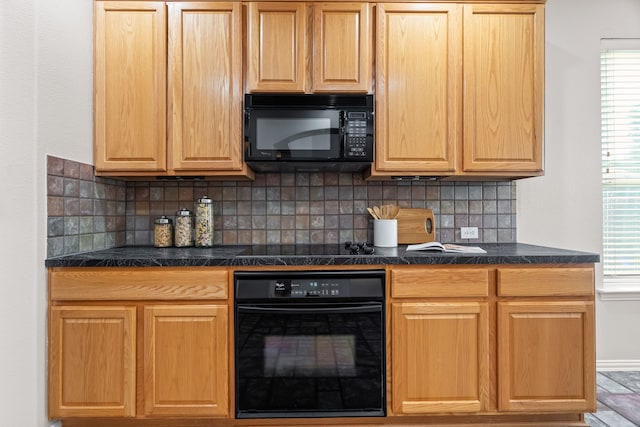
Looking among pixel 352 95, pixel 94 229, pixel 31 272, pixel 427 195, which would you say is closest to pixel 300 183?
pixel 352 95

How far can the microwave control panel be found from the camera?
2.05 m

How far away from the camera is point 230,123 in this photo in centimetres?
207

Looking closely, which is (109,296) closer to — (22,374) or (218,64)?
(22,374)

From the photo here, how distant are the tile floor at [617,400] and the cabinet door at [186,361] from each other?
189cm

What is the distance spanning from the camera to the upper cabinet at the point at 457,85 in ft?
6.86

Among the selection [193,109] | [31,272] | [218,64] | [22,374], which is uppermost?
[218,64]

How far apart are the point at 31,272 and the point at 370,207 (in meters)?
1.78

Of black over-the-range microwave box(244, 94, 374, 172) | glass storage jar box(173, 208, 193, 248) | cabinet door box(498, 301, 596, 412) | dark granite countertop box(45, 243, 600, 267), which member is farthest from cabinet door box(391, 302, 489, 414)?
glass storage jar box(173, 208, 193, 248)

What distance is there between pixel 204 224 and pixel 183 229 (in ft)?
0.44

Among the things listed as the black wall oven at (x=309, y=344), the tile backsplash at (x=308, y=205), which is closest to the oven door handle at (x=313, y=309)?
the black wall oven at (x=309, y=344)

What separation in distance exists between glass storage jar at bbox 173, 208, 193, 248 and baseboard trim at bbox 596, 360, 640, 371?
109 inches

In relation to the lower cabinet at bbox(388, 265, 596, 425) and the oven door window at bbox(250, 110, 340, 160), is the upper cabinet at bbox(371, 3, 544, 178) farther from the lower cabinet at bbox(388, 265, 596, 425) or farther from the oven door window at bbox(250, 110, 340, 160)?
the lower cabinet at bbox(388, 265, 596, 425)

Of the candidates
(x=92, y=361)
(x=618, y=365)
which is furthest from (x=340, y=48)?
(x=618, y=365)

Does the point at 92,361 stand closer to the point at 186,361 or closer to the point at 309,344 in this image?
the point at 186,361
